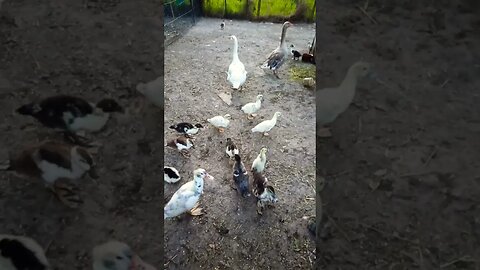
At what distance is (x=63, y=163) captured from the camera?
2.93 feet

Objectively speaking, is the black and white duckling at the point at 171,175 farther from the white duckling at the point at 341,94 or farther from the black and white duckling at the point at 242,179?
the white duckling at the point at 341,94

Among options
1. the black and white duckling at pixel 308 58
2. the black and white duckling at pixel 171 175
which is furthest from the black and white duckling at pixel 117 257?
the black and white duckling at pixel 308 58

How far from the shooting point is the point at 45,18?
0.84 meters

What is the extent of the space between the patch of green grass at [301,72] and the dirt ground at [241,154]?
53 mm

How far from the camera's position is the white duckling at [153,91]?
0.87 meters

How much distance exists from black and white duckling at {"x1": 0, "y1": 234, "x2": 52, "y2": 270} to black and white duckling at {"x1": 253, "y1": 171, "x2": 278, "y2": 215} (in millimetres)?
1129

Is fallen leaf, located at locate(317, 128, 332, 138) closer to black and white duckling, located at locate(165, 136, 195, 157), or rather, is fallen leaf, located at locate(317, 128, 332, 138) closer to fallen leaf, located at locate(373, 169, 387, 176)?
fallen leaf, located at locate(373, 169, 387, 176)

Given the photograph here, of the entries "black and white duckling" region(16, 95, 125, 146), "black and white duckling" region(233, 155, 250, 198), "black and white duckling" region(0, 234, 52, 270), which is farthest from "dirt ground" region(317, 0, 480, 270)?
"black and white duckling" region(233, 155, 250, 198)

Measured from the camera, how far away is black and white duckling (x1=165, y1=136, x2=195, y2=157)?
231 centimetres

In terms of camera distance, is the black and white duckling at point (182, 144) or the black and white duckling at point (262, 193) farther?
the black and white duckling at point (182, 144)

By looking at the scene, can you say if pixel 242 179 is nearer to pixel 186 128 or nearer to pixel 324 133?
pixel 186 128

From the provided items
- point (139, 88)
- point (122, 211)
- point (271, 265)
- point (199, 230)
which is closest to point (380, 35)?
point (139, 88)

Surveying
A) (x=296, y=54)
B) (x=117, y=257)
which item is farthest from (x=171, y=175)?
(x=296, y=54)

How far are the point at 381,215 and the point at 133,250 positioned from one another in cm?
52
